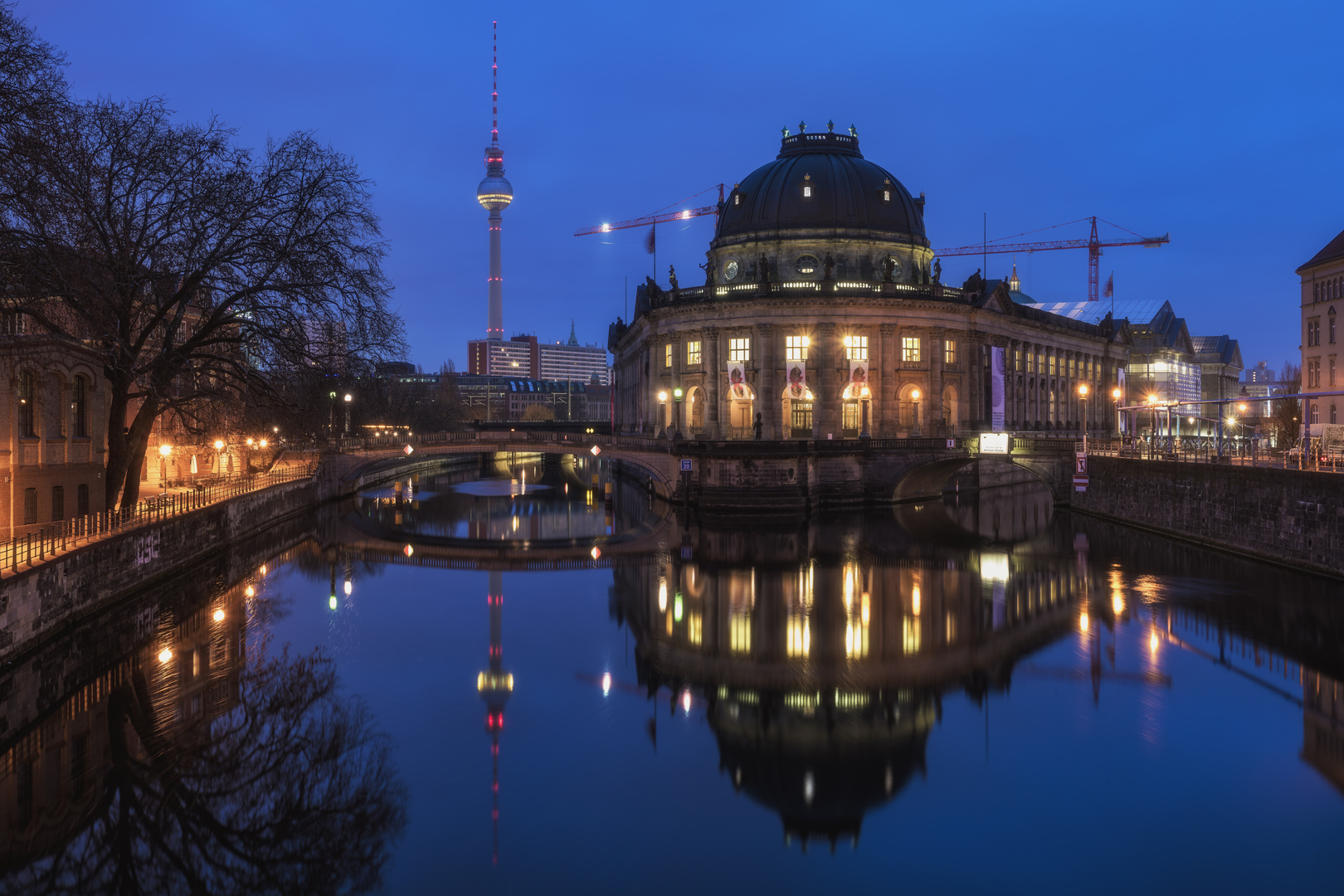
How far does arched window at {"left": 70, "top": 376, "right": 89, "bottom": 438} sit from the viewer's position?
38.4 meters

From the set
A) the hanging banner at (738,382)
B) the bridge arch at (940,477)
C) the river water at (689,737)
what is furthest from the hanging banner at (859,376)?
the river water at (689,737)

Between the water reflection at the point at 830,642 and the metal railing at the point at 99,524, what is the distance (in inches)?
679

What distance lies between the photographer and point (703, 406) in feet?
262

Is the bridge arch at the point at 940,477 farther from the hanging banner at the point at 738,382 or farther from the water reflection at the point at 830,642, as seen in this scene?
the water reflection at the point at 830,642

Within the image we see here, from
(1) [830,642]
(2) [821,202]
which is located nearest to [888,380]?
(2) [821,202]

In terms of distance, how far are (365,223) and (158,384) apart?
10.3m

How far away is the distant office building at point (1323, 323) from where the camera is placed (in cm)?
6191

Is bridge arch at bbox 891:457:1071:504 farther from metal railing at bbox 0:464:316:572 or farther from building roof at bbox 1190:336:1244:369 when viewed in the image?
building roof at bbox 1190:336:1244:369

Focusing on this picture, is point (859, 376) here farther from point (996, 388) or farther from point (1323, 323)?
point (1323, 323)

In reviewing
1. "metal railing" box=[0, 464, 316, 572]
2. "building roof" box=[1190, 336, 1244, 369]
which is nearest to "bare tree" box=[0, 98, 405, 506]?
"metal railing" box=[0, 464, 316, 572]

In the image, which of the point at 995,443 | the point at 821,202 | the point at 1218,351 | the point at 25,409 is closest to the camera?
Result: the point at 25,409

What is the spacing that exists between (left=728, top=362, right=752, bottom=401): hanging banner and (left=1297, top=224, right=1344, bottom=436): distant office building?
39399 millimetres

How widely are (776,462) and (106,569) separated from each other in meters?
41.9

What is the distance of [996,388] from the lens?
265 ft
